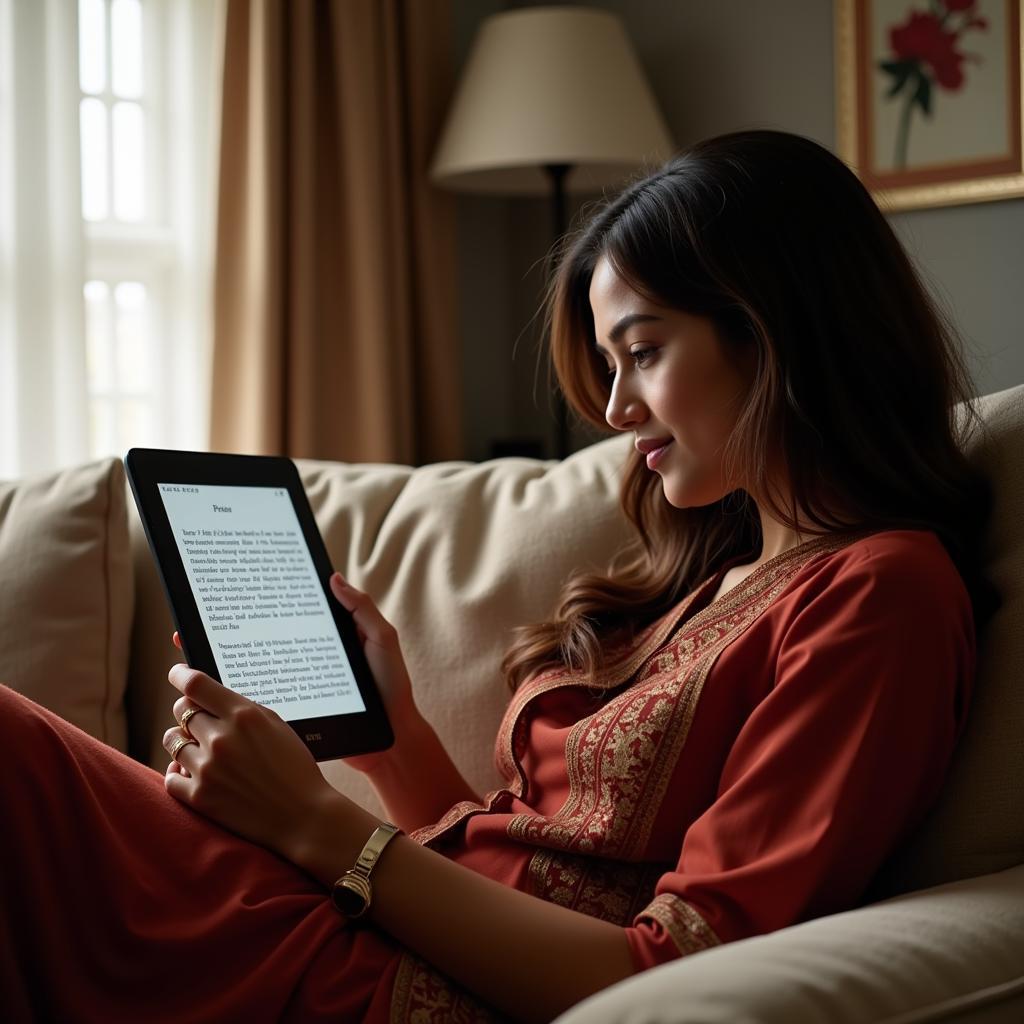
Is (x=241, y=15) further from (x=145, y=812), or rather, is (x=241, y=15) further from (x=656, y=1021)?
(x=656, y=1021)

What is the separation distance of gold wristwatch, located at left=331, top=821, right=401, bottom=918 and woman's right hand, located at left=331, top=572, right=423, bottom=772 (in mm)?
298

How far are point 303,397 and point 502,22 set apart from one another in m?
0.86

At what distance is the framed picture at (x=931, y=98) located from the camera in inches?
94.5

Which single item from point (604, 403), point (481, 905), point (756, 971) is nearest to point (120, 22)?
point (604, 403)

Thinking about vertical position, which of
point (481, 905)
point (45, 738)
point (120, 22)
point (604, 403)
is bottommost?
point (481, 905)

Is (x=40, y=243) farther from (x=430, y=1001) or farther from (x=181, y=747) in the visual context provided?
(x=430, y=1001)

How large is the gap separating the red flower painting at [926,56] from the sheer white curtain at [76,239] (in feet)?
4.28

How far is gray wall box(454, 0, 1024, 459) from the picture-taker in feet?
7.95

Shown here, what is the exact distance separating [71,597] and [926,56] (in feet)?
6.17

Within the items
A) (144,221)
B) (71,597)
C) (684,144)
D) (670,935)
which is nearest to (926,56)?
(684,144)

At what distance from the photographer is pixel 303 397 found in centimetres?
269

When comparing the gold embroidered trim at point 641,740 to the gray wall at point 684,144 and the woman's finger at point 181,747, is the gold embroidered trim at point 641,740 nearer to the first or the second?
the woman's finger at point 181,747

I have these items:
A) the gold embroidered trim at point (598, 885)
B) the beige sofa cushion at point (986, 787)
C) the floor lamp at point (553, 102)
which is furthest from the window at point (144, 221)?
the beige sofa cushion at point (986, 787)

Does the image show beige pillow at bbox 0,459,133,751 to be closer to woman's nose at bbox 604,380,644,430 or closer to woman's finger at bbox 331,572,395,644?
woman's finger at bbox 331,572,395,644
